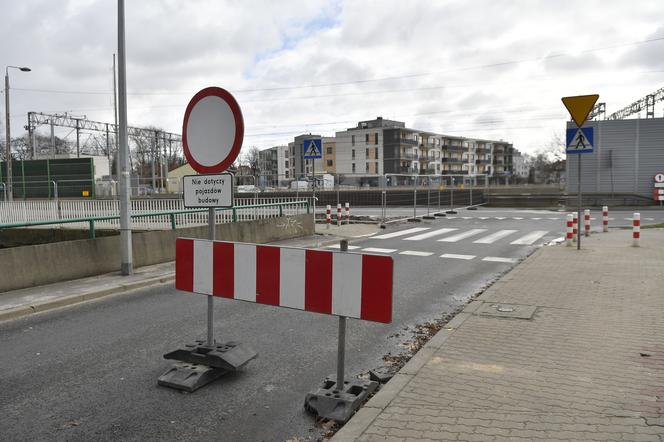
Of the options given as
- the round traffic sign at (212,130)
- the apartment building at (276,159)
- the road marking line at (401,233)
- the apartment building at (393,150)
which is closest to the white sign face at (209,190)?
the round traffic sign at (212,130)

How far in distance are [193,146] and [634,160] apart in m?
39.5

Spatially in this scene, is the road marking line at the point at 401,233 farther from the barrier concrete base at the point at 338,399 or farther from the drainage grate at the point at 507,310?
the barrier concrete base at the point at 338,399

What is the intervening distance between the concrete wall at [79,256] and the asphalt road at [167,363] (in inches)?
67.4

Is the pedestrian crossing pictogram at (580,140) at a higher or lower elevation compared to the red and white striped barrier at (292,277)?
higher

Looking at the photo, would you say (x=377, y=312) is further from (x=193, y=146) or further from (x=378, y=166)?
(x=378, y=166)

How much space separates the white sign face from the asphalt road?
1.65m

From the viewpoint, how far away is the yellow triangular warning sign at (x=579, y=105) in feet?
36.9

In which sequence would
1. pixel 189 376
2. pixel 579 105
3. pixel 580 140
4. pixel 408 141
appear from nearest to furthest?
pixel 189 376
pixel 579 105
pixel 580 140
pixel 408 141

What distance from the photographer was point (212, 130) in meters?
4.77

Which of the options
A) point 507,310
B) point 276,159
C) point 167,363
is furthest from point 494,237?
point 276,159

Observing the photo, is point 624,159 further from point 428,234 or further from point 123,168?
point 123,168

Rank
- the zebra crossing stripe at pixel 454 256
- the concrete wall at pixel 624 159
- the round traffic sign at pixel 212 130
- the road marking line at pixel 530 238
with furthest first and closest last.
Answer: the concrete wall at pixel 624 159
the road marking line at pixel 530 238
the zebra crossing stripe at pixel 454 256
the round traffic sign at pixel 212 130

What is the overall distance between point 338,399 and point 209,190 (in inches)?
89.6

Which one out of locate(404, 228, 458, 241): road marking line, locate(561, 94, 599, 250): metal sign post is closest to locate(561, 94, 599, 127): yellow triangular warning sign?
locate(561, 94, 599, 250): metal sign post
